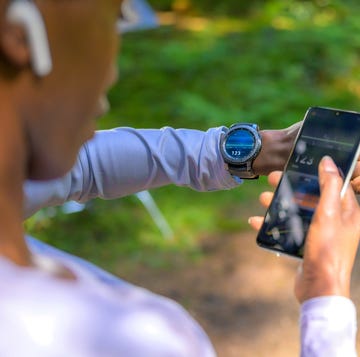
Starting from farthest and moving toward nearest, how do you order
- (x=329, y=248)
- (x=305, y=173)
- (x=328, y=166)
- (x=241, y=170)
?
(x=241, y=170) → (x=305, y=173) → (x=328, y=166) → (x=329, y=248)

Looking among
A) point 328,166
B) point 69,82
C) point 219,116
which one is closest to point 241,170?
point 328,166

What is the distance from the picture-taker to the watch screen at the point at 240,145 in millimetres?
1305

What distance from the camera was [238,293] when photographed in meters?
3.08

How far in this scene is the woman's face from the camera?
674 mm

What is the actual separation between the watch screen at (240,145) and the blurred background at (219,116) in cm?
158

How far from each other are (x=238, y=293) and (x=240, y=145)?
6.12ft

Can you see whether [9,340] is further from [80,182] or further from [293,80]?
[293,80]

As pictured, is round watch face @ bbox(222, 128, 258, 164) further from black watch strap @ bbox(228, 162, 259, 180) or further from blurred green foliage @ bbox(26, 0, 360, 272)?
blurred green foliage @ bbox(26, 0, 360, 272)

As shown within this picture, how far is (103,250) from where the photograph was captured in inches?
136

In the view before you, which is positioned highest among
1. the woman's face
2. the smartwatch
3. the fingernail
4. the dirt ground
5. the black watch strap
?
the woman's face

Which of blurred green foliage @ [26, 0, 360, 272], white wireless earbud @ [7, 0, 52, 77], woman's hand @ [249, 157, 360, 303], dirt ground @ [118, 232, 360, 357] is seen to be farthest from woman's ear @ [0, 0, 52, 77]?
blurred green foliage @ [26, 0, 360, 272]

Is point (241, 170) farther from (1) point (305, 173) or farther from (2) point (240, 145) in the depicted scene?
(1) point (305, 173)

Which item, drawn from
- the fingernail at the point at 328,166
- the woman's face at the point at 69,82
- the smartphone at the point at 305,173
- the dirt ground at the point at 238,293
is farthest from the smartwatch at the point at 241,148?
the dirt ground at the point at 238,293

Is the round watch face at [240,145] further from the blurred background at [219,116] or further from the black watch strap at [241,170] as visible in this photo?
the blurred background at [219,116]
